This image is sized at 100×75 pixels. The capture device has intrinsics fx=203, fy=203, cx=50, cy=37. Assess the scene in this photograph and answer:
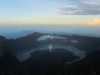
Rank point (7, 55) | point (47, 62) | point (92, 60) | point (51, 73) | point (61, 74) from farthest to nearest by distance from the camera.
Answer: 1. point (47, 62)
2. point (7, 55)
3. point (92, 60)
4. point (51, 73)
5. point (61, 74)

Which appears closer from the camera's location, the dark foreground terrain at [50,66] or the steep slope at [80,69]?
the steep slope at [80,69]

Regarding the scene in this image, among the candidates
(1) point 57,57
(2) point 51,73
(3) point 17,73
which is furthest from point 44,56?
(2) point 51,73

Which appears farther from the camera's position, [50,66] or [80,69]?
[50,66]

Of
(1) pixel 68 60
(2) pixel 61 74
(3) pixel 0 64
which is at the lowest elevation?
(1) pixel 68 60

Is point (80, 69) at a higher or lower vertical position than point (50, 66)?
higher

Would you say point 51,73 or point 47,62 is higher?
point 51,73

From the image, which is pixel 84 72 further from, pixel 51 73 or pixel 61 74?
pixel 51 73

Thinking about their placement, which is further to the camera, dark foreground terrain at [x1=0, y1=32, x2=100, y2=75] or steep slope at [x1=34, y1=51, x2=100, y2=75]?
dark foreground terrain at [x1=0, y1=32, x2=100, y2=75]

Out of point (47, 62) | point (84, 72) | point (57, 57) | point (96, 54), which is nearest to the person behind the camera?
point (84, 72)

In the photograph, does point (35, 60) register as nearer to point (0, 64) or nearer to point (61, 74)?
point (0, 64)

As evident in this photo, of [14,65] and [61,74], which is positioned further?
[14,65]
